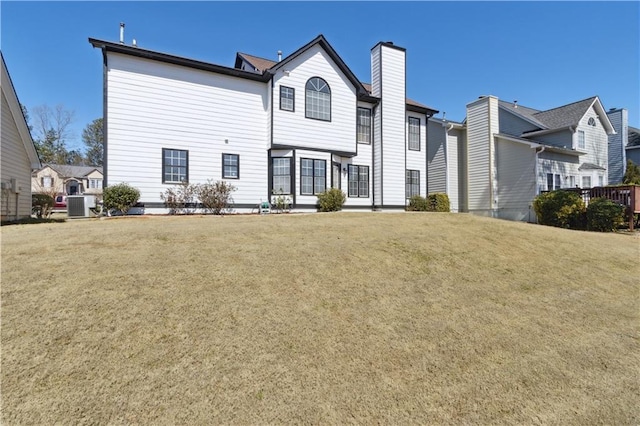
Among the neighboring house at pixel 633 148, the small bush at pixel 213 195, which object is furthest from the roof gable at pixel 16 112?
the neighboring house at pixel 633 148

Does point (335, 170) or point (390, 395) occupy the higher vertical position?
point (335, 170)

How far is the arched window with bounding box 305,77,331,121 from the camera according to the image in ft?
52.7

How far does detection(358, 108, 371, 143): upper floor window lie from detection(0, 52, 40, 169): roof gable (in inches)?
581

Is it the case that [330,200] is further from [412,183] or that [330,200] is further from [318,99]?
[412,183]

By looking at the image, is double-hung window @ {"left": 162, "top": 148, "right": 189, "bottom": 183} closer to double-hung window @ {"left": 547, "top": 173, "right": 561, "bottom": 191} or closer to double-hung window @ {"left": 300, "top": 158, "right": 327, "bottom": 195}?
double-hung window @ {"left": 300, "top": 158, "right": 327, "bottom": 195}

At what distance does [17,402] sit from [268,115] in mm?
14246

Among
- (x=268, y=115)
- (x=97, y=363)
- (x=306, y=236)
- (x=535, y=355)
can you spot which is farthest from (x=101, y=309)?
(x=268, y=115)

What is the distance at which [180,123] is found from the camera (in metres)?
13.9

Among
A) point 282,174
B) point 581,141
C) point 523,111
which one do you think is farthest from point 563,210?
point 523,111

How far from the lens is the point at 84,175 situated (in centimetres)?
5156

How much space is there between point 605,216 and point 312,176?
41.5ft

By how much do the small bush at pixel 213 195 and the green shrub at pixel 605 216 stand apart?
15758 mm

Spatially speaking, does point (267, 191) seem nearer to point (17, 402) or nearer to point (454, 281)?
point (454, 281)

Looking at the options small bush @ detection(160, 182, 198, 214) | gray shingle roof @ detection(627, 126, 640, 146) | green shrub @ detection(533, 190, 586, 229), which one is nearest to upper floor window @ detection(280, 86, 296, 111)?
small bush @ detection(160, 182, 198, 214)
